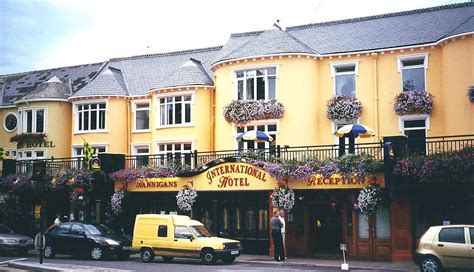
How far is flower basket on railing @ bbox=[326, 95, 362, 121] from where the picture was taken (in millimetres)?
28812

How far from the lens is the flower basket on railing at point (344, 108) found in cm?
2881

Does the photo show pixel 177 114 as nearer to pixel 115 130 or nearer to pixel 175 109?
pixel 175 109

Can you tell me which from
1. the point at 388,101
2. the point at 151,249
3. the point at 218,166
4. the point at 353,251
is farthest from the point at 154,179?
the point at 388,101

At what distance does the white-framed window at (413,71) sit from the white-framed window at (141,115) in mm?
15706

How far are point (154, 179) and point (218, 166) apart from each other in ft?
12.7

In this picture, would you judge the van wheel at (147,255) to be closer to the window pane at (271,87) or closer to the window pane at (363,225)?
the window pane at (363,225)

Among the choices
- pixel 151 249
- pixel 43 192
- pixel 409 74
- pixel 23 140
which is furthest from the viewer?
pixel 23 140

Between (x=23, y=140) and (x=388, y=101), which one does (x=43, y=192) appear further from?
(x=388, y=101)

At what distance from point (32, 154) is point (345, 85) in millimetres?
21246

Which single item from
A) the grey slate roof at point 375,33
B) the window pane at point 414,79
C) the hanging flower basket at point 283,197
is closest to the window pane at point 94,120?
the grey slate roof at point 375,33

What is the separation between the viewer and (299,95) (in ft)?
95.9

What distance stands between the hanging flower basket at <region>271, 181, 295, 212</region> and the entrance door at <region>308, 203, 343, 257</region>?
1715 mm

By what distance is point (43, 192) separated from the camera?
3206 cm

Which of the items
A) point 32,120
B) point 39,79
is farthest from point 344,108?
point 39,79
